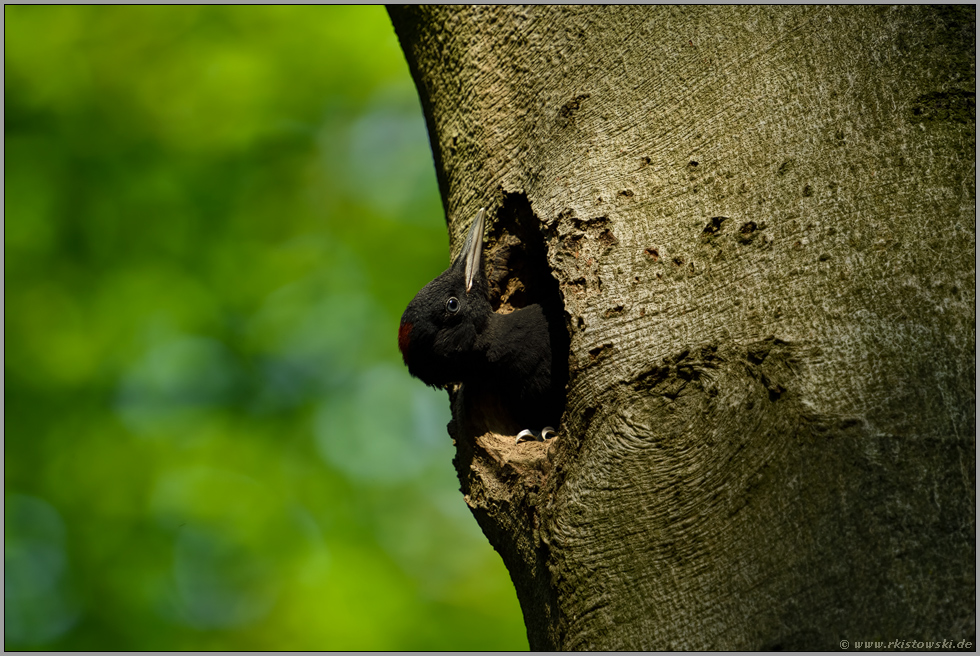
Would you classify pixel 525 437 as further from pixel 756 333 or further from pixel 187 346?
pixel 187 346

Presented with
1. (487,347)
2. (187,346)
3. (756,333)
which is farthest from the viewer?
(187,346)

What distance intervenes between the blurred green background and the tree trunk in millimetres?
4061

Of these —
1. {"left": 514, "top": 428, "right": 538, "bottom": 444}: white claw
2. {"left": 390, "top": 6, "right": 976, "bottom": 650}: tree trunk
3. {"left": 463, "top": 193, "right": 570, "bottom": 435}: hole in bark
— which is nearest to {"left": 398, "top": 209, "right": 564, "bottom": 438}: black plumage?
{"left": 463, "top": 193, "right": 570, "bottom": 435}: hole in bark

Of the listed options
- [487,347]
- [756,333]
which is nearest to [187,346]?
→ [487,347]

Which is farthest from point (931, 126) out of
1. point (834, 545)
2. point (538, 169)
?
point (538, 169)

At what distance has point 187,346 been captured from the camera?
645 cm

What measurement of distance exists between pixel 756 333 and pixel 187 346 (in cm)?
557

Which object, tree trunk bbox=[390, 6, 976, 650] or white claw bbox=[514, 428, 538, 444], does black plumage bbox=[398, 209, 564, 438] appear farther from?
tree trunk bbox=[390, 6, 976, 650]

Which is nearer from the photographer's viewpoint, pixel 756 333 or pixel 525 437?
pixel 756 333

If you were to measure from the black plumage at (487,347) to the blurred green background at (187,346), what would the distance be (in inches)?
120

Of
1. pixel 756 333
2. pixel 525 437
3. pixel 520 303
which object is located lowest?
pixel 525 437

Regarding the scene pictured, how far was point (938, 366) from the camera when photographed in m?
1.68

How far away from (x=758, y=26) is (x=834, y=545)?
1.48 metres

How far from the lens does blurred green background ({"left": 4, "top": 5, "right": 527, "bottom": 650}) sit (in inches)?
235
